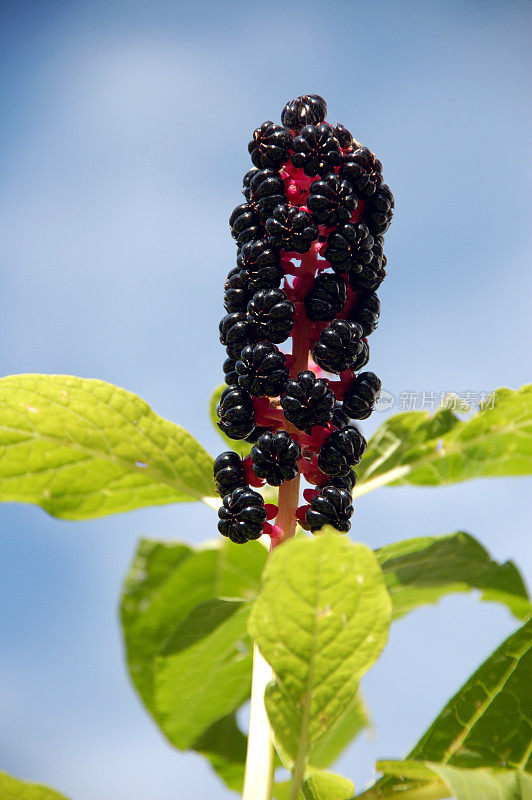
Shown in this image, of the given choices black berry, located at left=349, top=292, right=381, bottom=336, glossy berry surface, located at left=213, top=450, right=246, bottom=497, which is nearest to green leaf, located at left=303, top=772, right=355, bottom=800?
glossy berry surface, located at left=213, top=450, right=246, bottom=497

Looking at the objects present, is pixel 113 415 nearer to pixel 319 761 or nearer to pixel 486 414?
pixel 486 414

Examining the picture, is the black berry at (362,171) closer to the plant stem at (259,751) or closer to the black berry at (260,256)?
the black berry at (260,256)

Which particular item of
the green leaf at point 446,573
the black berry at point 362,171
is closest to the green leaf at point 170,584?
the green leaf at point 446,573

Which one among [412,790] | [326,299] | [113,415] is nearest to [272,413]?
[326,299]

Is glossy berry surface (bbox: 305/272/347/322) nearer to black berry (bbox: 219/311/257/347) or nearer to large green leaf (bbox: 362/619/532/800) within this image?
black berry (bbox: 219/311/257/347)

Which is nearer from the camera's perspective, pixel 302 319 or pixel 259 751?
pixel 259 751

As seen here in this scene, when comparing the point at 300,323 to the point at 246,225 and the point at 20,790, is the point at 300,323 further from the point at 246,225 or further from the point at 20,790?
the point at 20,790

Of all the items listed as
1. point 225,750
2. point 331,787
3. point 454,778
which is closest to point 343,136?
point 454,778
